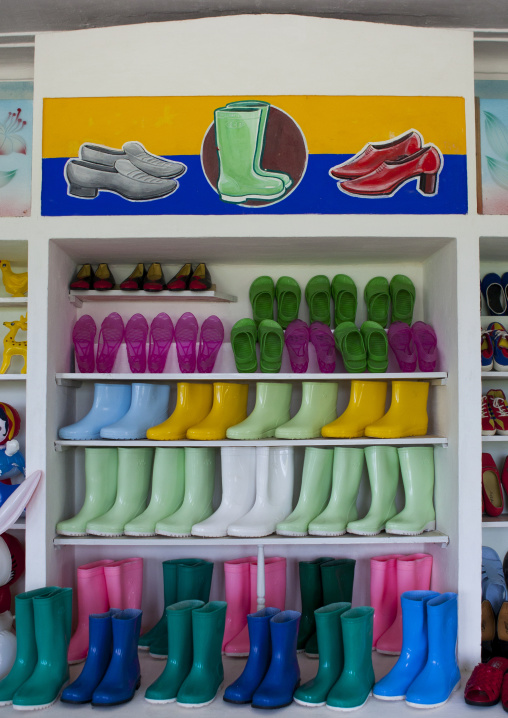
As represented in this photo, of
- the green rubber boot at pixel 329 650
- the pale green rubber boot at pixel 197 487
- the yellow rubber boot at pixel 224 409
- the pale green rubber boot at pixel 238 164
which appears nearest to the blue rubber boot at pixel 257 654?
the green rubber boot at pixel 329 650

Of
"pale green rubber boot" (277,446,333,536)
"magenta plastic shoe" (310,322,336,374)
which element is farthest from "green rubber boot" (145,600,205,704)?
"magenta plastic shoe" (310,322,336,374)

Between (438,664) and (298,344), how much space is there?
1.53 metres

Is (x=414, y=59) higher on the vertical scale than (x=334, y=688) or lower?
higher

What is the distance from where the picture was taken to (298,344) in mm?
3227

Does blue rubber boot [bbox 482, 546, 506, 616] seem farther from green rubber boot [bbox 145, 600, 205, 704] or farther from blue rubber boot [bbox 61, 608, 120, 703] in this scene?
blue rubber boot [bbox 61, 608, 120, 703]

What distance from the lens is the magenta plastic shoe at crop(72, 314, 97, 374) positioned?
320 centimetres

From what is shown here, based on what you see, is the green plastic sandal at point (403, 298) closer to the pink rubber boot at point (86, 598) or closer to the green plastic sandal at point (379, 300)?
the green plastic sandal at point (379, 300)

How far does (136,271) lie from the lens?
3316 mm

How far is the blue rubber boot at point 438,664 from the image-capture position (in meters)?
2.53

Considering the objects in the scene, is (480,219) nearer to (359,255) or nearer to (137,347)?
(359,255)

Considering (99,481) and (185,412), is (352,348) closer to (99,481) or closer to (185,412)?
(185,412)

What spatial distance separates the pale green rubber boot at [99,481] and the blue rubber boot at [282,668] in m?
1.04

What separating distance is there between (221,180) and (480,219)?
3.87ft

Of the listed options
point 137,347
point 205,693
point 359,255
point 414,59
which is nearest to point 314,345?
point 359,255
